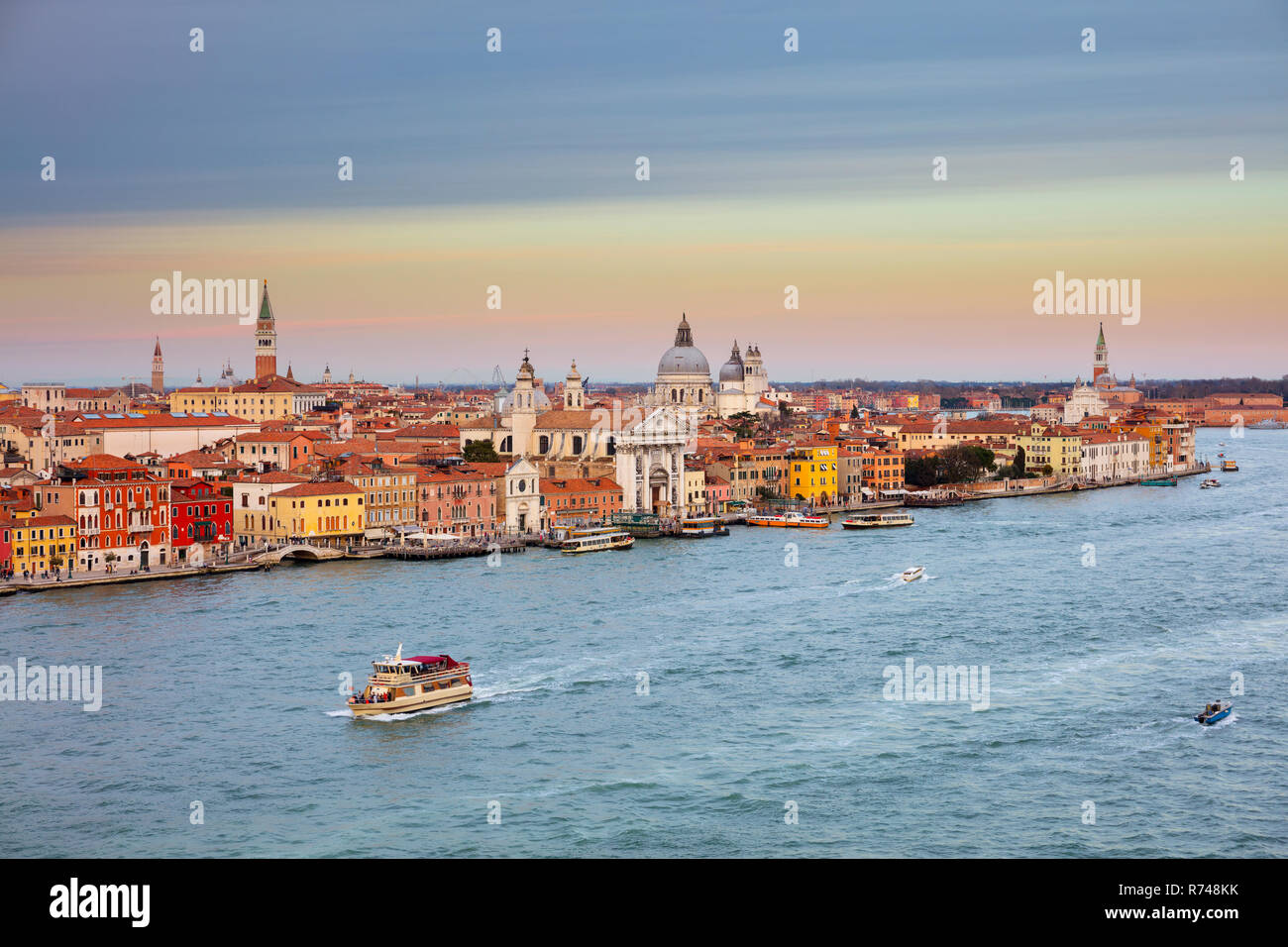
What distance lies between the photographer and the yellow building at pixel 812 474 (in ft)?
71.5

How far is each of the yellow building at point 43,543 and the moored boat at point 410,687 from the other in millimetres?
6258

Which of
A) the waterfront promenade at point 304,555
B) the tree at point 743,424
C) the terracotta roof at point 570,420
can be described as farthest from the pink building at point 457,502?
the tree at point 743,424

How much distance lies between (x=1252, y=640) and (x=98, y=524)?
9.85 m

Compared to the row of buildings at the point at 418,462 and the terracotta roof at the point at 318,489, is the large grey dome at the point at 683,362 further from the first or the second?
the terracotta roof at the point at 318,489

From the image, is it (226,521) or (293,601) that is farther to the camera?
(226,521)

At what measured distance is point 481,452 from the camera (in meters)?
21.0

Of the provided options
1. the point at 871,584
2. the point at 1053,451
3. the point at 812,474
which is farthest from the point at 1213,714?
the point at 1053,451

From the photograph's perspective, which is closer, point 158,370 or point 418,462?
point 418,462

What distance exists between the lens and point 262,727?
6.84m

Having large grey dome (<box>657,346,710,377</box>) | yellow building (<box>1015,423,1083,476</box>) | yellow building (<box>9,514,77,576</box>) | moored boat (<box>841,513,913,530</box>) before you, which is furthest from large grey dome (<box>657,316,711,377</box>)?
yellow building (<box>9,514,77,576</box>)

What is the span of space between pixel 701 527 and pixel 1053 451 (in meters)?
12.4

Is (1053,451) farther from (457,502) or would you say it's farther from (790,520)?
(457,502)
